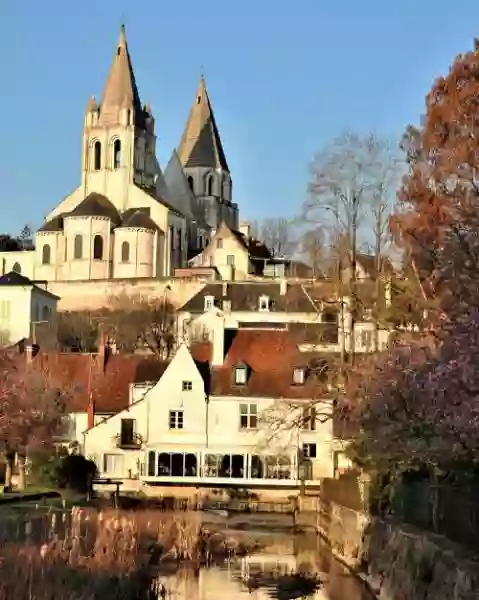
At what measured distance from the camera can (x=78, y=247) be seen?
112m

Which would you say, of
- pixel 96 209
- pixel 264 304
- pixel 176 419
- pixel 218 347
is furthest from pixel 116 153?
pixel 176 419

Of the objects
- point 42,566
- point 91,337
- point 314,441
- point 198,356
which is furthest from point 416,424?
point 91,337

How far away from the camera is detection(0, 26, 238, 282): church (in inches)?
4429

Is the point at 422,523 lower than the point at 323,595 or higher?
higher

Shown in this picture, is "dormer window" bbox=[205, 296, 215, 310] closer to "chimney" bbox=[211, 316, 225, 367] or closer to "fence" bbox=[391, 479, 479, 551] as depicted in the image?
"chimney" bbox=[211, 316, 225, 367]

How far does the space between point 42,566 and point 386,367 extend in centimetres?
1074

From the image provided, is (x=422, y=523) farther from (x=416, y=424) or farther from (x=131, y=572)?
(x=131, y=572)

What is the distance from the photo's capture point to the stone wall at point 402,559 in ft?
57.5

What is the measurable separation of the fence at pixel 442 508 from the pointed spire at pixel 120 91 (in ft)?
330

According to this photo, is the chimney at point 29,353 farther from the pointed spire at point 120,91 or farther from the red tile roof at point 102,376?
the pointed spire at point 120,91

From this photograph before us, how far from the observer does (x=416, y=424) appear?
71.7 feet

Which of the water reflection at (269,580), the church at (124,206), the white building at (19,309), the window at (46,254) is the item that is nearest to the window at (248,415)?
the water reflection at (269,580)

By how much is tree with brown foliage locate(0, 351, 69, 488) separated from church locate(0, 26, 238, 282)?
197ft

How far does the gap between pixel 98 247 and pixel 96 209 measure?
171 inches
